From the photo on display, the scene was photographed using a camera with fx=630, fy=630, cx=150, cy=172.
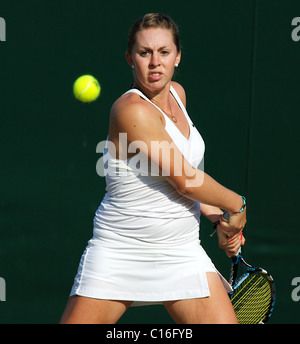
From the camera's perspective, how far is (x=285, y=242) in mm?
3338

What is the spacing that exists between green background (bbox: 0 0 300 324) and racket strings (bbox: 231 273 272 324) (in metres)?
0.61

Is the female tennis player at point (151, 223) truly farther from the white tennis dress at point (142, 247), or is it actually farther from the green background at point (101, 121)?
the green background at point (101, 121)

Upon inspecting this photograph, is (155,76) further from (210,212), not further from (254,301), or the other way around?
(254,301)

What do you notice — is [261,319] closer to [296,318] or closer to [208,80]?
[296,318]

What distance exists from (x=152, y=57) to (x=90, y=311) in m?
0.88

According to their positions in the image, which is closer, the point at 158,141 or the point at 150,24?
the point at 158,141

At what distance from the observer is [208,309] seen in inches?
82.9

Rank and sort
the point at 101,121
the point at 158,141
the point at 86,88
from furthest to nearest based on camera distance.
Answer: the point at 101,121
the point at 86,88
the point at 158,141

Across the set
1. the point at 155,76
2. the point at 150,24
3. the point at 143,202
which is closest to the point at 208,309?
the point at 143,202

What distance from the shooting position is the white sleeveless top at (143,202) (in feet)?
7.00

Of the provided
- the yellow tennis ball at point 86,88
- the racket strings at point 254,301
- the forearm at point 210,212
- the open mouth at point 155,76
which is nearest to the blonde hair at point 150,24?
the open mouth at point 155,76

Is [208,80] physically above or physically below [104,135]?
above
